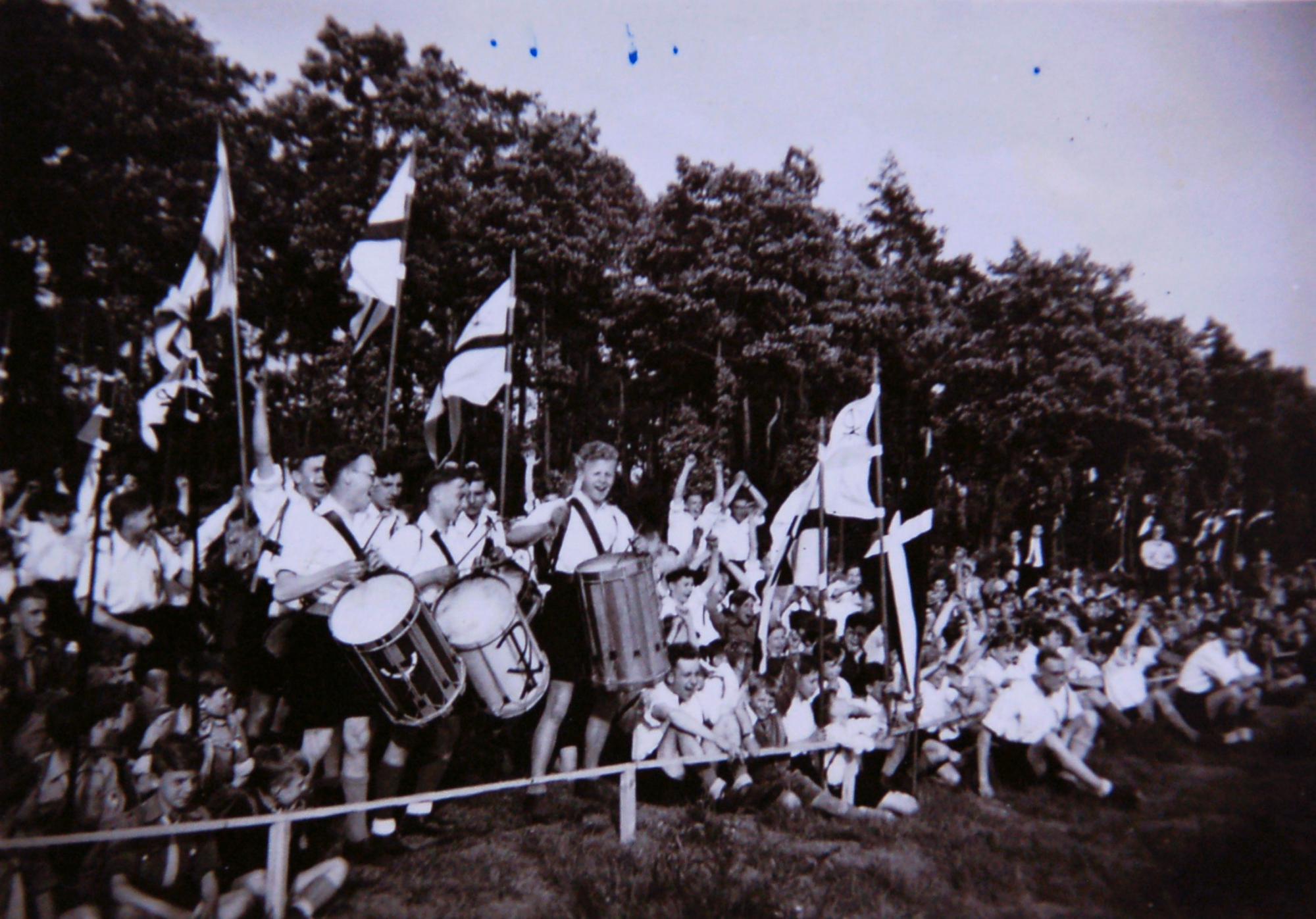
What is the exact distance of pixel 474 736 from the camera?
16.8ft

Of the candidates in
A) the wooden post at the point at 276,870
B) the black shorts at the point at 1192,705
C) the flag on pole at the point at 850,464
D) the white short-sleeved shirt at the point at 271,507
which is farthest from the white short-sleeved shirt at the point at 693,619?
the black shorts at the point at 1192,705

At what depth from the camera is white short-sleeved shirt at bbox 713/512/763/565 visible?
721 cm

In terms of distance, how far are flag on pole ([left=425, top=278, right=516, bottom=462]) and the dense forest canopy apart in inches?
82.2

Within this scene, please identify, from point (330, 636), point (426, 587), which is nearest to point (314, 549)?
point (330, 636)

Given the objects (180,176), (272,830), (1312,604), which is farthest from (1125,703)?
(180,176)

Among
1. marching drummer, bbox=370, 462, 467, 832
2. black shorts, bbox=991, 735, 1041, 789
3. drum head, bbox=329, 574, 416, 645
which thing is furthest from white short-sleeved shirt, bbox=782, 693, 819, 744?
drum head, bbox=329, 574, 416, 645

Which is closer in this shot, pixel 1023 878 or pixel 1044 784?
pixel 1023 878

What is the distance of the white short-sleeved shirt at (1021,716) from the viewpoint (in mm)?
5957

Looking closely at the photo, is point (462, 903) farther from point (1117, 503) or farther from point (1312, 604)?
point (1117, 503)

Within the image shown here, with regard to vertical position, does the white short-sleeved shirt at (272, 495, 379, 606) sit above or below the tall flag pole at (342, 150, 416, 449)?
below

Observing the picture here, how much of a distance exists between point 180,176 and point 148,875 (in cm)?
693

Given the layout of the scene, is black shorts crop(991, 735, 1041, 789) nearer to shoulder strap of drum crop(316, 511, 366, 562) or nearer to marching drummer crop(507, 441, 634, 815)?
marching drummer crop(507, 441, 634, 815)

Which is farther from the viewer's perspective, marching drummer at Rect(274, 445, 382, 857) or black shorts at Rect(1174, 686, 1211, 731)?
black shorts at Rect(1174, 686, 1211, 731)

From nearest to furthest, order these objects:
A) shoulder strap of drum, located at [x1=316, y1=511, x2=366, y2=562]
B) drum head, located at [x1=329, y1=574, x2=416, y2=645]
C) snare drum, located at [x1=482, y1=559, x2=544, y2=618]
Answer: drum head, located at [x1=329, y1=574, x2=416, y2=645], shoulder strap of drum, located at [x1=316, y1=511, x2=366, y2=562], snare drum, located at [x1=482, y1=559, x2=544, y2=618]
